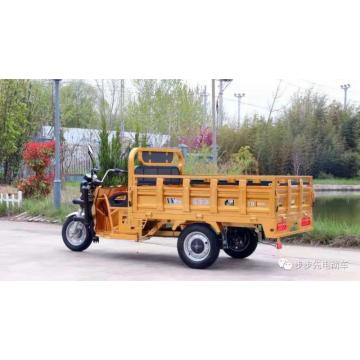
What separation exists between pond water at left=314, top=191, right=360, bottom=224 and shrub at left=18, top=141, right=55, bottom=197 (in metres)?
7.07

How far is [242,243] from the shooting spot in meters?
9.69

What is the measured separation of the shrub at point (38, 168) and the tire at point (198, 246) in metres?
9.11

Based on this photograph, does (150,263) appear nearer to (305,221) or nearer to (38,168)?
(305,221)

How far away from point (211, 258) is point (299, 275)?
1.19 m

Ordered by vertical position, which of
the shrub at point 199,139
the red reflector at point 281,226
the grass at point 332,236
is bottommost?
the grass at point 332,236

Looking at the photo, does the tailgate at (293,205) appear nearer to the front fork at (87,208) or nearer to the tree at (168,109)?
the front fork at (87,208)

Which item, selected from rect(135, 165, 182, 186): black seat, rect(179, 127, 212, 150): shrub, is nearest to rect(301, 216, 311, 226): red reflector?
rect(135, 165, 182, 186): black seat

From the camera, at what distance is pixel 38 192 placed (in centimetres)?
1733

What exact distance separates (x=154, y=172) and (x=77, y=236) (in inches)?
67.7

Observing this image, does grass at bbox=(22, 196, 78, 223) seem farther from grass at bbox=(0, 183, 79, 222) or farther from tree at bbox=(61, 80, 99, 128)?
tree at bbox=(61, 80, 99, 128)

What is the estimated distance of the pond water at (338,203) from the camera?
1485cm

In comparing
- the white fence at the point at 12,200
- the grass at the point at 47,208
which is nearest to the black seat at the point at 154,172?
the grass at the point at 47,208

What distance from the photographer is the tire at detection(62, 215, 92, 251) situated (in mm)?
10297

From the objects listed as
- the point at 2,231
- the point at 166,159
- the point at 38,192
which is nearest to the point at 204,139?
the point at 38,192
